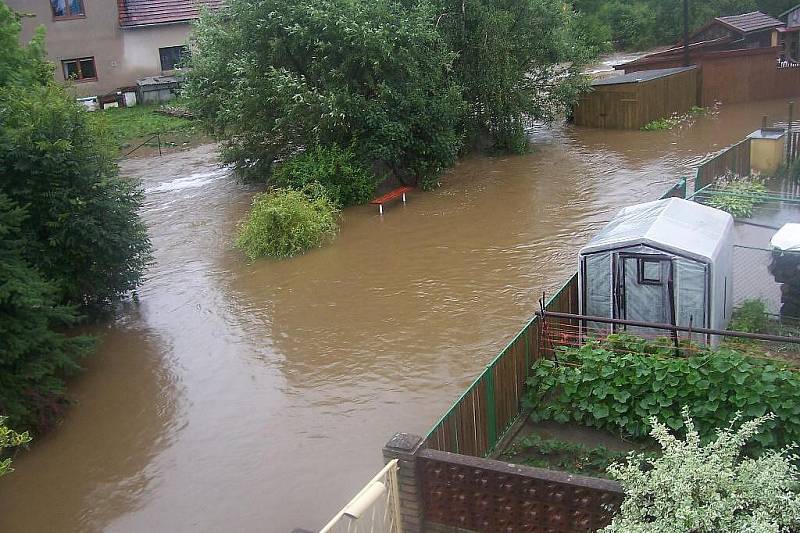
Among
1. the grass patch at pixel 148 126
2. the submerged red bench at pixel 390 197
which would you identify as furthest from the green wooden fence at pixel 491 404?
the grass patch at pixel 148 126

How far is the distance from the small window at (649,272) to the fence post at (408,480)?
492 centimetres

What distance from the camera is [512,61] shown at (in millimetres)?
25016

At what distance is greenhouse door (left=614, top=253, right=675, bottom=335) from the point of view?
36.4 ft

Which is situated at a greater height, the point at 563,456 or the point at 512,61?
the point at 512,61

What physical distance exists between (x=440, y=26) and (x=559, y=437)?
1680 centimetres

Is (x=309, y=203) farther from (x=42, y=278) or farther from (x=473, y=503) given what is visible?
(x=473, y=503)

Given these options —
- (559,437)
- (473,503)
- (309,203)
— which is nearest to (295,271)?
(309,203)

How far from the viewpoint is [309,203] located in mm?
20078

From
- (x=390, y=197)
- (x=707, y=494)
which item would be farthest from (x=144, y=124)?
(x=707, y=494)

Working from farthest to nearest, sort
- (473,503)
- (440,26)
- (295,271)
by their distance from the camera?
(440,26) → (295,271) → (473,503)

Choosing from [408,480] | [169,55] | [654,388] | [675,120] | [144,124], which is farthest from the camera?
[169,55]

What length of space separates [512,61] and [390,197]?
21.9 feet

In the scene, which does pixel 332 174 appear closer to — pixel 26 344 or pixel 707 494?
pixel 26 344

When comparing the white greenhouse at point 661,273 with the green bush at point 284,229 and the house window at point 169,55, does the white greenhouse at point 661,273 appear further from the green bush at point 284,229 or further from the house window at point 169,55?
the house window at point 169,55
